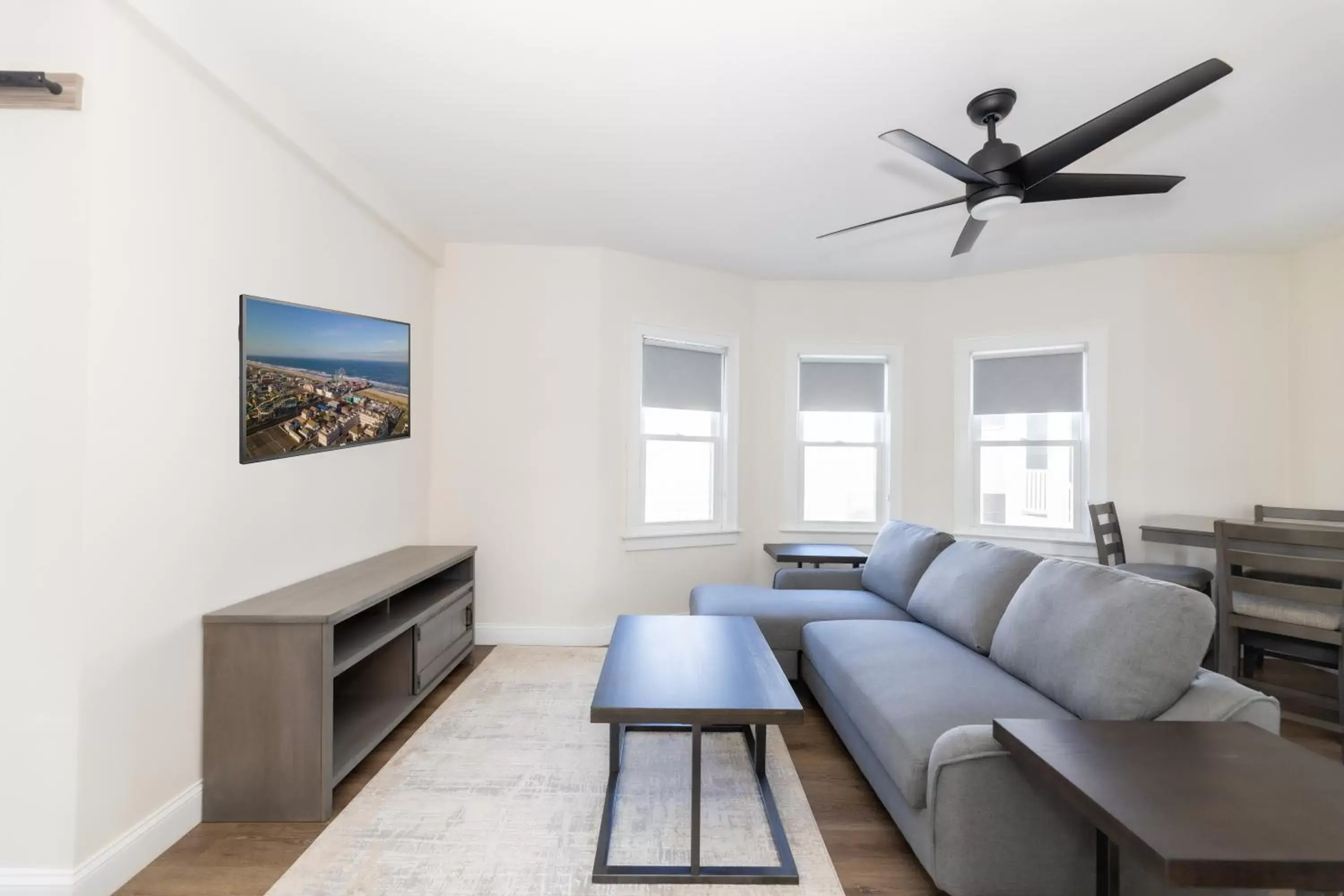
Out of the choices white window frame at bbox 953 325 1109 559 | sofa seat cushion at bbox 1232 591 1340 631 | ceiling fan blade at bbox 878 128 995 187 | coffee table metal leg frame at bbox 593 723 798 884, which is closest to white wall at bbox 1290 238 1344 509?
white window frame at bbox 953 325 1109 559

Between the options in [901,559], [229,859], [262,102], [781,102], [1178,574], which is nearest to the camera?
[229,859]

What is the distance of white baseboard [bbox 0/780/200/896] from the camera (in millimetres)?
1722

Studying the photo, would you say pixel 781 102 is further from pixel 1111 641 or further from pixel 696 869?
pixel 696 869

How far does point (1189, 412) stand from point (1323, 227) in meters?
1.29

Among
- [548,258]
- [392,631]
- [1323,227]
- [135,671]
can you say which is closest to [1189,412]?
[1323,227]

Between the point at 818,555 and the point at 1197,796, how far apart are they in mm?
3243

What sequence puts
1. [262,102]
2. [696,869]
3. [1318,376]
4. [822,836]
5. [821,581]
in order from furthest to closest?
[1318,376] < [821,581] < [262,102] < [822,836] < [696,869]

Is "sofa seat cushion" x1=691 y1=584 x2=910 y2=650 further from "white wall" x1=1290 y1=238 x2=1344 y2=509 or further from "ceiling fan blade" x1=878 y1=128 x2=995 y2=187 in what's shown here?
"white wall" x1=1290 y1=238 x2=1344 y2=509

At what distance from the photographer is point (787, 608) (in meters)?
3.43

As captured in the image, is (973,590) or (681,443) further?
(681,443)

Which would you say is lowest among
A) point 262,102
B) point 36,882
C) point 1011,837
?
point 36,882

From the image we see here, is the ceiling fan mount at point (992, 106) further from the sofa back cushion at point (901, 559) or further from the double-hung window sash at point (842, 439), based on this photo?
the double-hung window sash at point (842, 439)

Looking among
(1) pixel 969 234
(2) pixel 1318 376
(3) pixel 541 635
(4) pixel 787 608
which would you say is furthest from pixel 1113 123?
(3) pixel 541 635

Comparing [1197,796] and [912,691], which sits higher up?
[1197,796]
